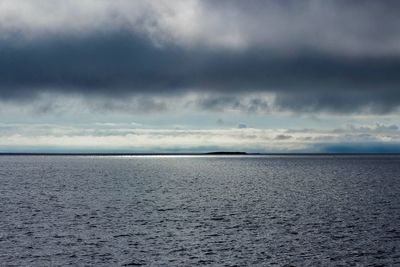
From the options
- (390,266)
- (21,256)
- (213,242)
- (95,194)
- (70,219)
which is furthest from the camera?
(95,194)

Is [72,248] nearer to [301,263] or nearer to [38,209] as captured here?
[301,263]

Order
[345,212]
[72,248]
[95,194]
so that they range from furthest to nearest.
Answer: [95,194], [345,212], [72,248]

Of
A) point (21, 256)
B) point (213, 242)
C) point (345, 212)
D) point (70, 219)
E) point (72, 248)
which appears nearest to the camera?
point (21, 256)

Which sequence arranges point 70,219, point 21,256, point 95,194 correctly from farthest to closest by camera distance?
1. point 95,194
2. point 70,219
3. point 21,256

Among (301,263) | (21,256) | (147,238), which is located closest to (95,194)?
(147,238)

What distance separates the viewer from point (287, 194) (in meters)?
114

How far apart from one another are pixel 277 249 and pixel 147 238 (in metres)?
16.2

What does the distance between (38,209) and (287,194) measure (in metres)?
59.7

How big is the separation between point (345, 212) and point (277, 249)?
33889mm

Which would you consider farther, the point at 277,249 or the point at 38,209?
the point at 38,209

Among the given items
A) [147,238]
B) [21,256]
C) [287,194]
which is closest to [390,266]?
[147,238]

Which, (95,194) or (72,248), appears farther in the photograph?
(95,194)

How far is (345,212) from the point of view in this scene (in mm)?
80688

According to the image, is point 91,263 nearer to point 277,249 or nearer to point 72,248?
point 72,248
